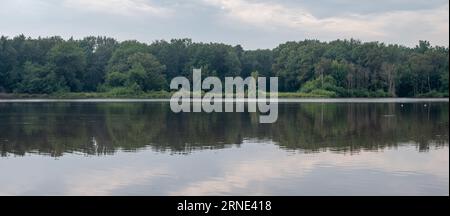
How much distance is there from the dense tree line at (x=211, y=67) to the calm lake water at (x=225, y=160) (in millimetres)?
61563

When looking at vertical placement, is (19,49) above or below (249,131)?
above

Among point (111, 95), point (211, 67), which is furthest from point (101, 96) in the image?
point (211, 67)

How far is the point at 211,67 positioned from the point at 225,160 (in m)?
83.0

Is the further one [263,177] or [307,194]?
[263,177]

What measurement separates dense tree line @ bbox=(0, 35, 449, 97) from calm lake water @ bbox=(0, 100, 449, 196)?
2424 inches

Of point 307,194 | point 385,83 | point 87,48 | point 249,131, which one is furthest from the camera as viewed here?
point 87,48

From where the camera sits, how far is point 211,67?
98.2 metres

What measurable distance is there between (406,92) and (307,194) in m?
84.3

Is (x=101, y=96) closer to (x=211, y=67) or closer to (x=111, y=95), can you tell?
(x=111, y=95)

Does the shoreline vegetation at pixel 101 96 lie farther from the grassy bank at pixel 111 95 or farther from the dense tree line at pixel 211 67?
the dense tree line at pixel 211 67

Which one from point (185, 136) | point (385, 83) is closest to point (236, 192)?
point (185, 136)

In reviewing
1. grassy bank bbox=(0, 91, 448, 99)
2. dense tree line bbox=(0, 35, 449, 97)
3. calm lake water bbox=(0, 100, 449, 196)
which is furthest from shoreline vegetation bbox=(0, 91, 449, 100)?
calm lake water bbox=(0, 100, 449, 196)

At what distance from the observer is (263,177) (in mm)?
13164
